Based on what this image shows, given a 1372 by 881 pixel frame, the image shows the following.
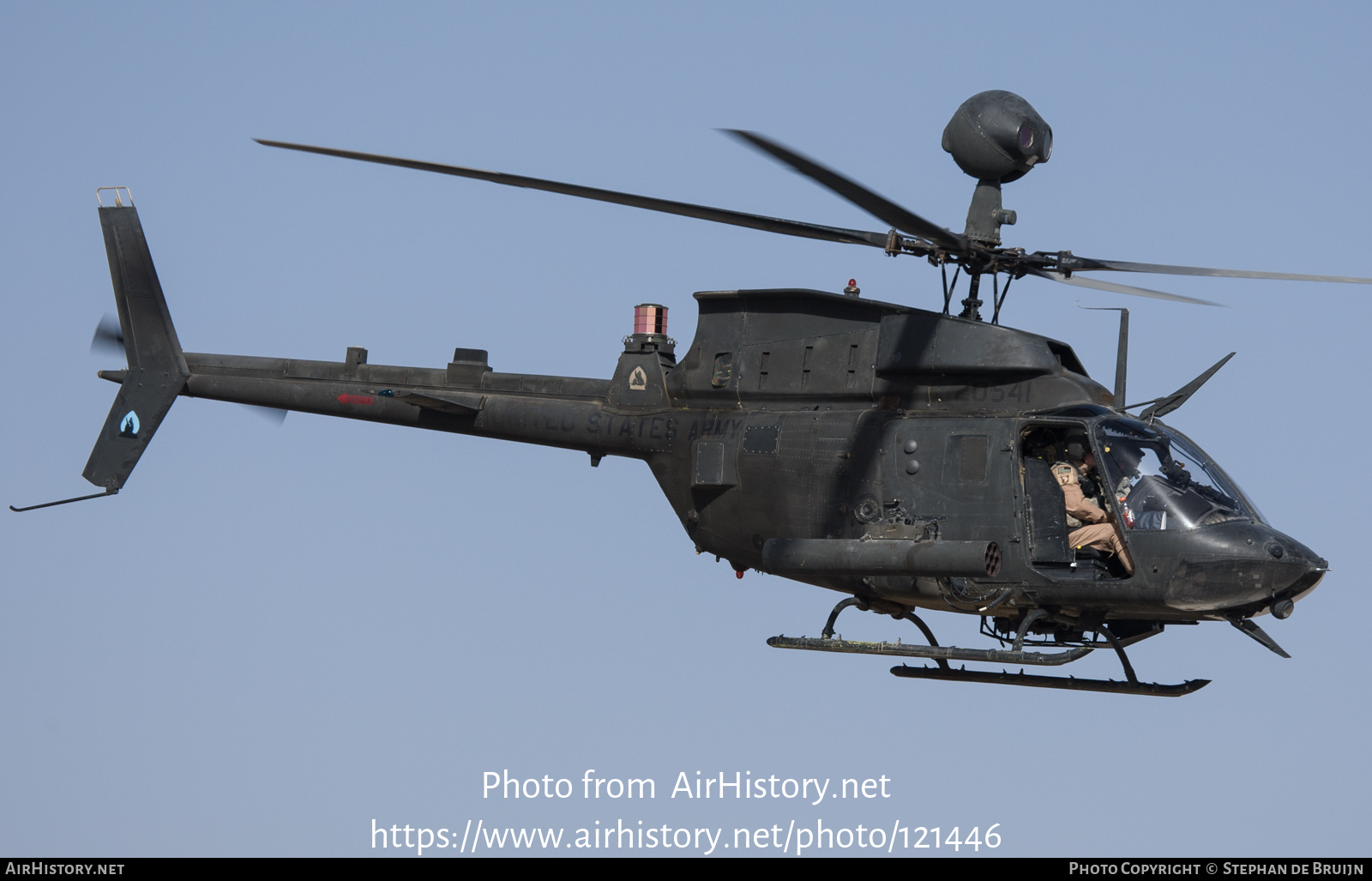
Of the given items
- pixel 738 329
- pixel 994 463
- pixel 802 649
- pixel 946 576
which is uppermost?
pixel 738 329

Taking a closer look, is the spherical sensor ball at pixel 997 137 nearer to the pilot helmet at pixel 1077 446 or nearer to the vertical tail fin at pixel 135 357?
the pilot helmet at pixel 1077 446

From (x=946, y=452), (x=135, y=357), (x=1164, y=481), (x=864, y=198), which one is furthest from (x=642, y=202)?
(x=135, y=357)

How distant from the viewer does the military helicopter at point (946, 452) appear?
14.9 metres

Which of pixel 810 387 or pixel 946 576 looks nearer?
pixel 946 576

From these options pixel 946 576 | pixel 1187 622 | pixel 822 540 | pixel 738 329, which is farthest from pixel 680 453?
pixel 1187 622

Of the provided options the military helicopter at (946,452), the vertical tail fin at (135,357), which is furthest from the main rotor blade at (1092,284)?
the vertical tail fin at (135,357)

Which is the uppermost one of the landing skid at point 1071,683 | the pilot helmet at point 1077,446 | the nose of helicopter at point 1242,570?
the pilot helmet at point 1077,446

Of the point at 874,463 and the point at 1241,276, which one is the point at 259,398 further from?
the point at 1241,276

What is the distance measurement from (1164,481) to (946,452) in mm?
2062

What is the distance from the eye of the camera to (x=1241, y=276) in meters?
15.8

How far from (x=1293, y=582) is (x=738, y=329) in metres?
6.21

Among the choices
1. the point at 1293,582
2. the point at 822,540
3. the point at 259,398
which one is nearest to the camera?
the point at 1293,582

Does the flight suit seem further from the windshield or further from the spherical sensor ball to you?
the spherical sensor ball

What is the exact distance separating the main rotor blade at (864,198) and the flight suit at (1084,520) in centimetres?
239
